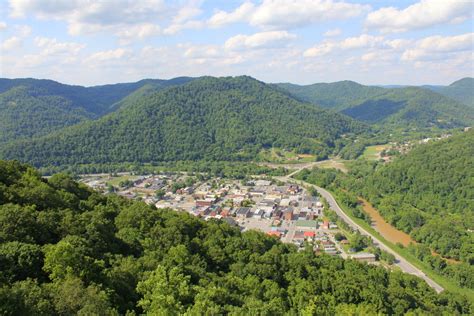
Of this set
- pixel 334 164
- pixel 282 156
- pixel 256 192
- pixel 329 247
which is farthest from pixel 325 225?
pixel 282 156

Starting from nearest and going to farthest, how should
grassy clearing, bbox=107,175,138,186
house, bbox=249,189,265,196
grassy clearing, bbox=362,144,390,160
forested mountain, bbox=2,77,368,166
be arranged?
house, bbox=249,189,265,196 < grassy clearing, bbox=107,175,138,186 < forested mountain, bbox=2,77,368,166 < grassy clearing, bbox=362,144,390,160

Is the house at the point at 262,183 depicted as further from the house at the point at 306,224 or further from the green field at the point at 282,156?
the house at the point at 306,224

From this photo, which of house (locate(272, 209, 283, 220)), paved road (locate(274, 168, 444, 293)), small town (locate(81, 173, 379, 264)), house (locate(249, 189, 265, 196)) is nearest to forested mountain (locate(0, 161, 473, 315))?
paved road (locate(274, 168, 444, 293))

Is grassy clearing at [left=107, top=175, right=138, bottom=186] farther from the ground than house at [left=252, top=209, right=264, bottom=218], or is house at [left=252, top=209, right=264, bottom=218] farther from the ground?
grassy clearing at [left=107, top=175, right=138, bottom=186]

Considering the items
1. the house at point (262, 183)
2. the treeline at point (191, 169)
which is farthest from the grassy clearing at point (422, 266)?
the treeline at point (191, 169)

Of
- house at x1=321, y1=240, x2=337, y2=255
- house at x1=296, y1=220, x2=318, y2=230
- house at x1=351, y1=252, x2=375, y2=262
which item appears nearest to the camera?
house at x1=351, y1=252, x2=375, y2=262

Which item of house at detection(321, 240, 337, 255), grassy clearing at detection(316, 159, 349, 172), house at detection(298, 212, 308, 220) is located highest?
grassy clearing at detection(316, 159, 349, 172)

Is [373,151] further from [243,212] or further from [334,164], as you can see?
[243,212]

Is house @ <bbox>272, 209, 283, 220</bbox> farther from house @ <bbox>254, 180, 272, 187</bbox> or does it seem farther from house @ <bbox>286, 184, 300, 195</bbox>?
house @ <bbox>254, 180, 272, 187</bbox>
